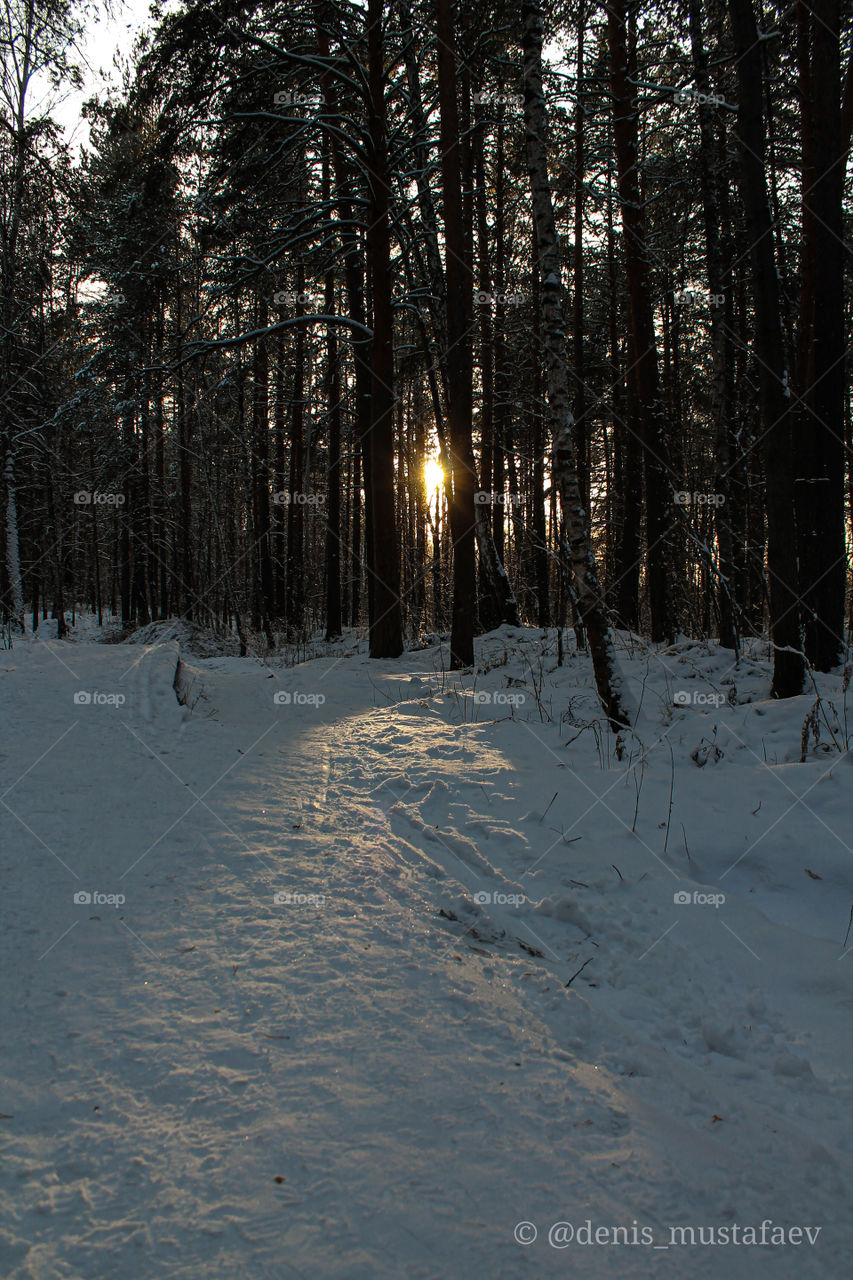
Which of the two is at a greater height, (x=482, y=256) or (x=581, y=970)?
(x=482, y=256)

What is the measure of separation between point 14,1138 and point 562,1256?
1305 millimetres

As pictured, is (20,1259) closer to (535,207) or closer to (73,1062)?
(73,1062)

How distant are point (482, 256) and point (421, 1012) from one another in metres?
16.4

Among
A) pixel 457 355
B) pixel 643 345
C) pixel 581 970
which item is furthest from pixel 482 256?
pixel 581 970

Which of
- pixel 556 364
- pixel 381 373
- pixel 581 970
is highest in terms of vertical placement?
pixel 381 373

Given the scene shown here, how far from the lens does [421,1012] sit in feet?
7.22

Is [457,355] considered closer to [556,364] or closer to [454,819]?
[556,364]

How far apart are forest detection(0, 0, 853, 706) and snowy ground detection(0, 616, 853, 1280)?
2830mm

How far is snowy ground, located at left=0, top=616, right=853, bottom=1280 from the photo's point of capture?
1.45 meters

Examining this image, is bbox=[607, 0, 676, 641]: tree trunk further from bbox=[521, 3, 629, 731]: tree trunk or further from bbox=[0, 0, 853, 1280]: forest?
bbox=[521, 3, 629, 731]: tree trunk

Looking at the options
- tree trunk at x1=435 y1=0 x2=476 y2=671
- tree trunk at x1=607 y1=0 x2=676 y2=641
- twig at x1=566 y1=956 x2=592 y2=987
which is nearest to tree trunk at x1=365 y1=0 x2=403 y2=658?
tree trunk at x1=435 y1=0 x2=476 y2=671

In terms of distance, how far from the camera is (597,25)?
10.7 metres

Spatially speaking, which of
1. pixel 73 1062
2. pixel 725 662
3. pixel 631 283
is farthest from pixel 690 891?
pixel 631 283

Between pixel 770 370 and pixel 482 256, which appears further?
pixel 482 256
